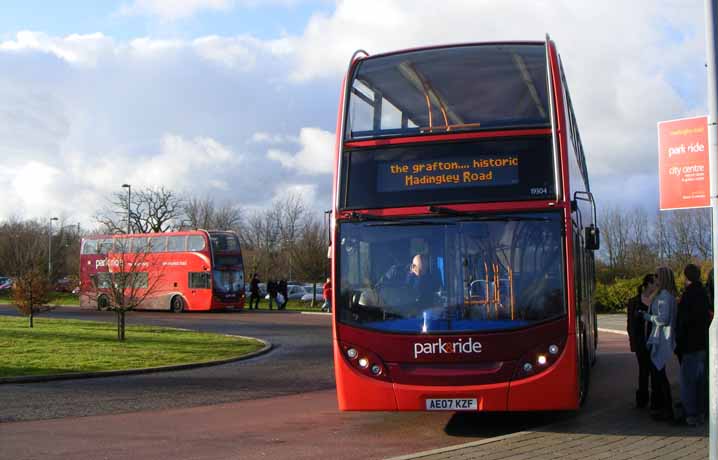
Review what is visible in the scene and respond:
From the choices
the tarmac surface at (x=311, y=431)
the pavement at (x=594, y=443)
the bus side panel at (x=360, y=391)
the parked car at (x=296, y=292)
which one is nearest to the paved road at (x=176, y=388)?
the tarmac surface at (x=311, y=431)

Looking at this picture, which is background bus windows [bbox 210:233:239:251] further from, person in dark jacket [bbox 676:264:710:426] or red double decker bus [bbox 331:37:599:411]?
person in dark jacket [bbox 676:264:710:426]

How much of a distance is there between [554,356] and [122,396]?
7547 millimetres

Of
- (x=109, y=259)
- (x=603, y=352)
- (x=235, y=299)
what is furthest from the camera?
(x=235, y=299)

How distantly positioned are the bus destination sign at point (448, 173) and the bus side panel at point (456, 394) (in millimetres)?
2189

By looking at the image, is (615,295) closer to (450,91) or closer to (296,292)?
(296,292)

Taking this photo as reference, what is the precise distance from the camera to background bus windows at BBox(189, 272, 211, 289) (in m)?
40.6

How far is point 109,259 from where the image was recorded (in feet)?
87.6

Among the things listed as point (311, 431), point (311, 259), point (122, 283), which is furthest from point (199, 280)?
point (311, 431)

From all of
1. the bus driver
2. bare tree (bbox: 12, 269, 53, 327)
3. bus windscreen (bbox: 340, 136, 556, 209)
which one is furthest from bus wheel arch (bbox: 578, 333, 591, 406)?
bare tree (bbox: 12, 269, 53, 327)

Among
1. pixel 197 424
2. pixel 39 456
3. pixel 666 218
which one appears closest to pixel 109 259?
pixel 197 424

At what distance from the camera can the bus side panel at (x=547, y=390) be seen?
845cm

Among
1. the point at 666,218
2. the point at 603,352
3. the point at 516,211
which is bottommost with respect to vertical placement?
the point at 603,352

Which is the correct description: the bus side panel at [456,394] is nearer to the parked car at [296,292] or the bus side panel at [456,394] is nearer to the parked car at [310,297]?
the parked car at [310,297]

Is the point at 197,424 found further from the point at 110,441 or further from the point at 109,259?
the point at 109,259
